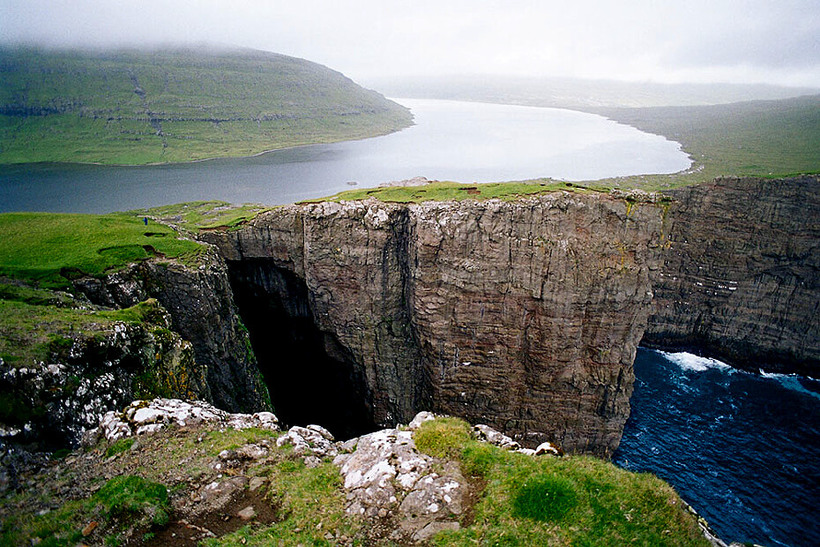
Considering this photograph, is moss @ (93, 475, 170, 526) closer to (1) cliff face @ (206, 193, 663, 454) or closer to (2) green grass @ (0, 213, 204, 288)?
(2) green grass @ (0, 213, 204, 288)

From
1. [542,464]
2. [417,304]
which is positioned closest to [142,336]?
[542,464]

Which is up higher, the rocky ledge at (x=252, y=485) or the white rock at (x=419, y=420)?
the rocky ledge at (x=252, y=485)

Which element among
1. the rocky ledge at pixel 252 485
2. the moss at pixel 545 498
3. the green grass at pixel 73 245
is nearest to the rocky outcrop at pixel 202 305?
the green grass at pixel 73 245

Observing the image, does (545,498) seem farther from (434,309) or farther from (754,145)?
(754,145)

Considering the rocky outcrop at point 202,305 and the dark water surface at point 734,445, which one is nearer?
the rocky outcrop at point 202,305

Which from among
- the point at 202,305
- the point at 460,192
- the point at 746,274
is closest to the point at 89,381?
the point at 202,305

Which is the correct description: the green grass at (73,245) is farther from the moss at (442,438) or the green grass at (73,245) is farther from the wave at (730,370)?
the wave at (730,370)

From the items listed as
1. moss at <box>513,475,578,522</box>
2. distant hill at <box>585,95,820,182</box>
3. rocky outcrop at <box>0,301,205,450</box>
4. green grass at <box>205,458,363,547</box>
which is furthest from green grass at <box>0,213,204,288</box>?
distant hill at <box>585,95,820,182</box>
